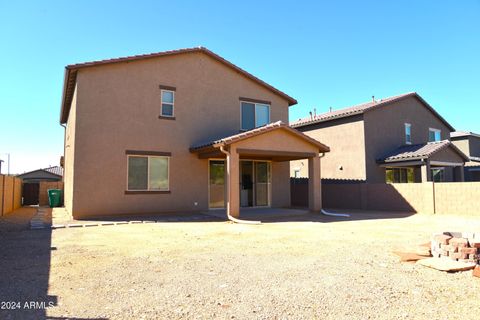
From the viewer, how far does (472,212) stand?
1487 cm

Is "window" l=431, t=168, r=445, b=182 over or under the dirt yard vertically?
over

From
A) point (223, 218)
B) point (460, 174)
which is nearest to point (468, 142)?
point (460, 174)

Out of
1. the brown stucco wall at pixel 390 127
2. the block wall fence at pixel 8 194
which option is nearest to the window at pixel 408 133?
the brown stucco wall at pixel 390 127

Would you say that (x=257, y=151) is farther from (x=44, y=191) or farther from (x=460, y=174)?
(x=44, y=191)

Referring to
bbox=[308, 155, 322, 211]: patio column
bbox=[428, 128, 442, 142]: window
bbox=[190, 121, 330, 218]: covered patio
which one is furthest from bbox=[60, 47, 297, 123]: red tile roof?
bbox=[428, 128, 442, 142]: window

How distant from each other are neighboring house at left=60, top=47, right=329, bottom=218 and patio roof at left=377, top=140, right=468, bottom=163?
690cm

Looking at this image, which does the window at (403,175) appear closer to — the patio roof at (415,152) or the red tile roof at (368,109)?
the patio roof at (415,152)

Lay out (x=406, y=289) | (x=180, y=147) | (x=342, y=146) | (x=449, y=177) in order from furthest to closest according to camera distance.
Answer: (x=449, y=177) → (x=342, y=146) → (x=180, y=147) → (x=406, y=289)

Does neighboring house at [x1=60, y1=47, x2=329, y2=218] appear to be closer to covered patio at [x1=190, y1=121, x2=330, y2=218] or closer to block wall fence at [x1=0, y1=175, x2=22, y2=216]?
covered patio at [x1=190, y1=121, x2=330, y2=218]

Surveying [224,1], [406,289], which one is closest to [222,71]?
[224,1]

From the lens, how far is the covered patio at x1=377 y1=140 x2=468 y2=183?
1899cm

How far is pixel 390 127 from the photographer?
71.3 feet

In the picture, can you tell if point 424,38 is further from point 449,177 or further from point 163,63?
point 449,177

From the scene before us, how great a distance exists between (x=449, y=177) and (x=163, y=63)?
817 inches
